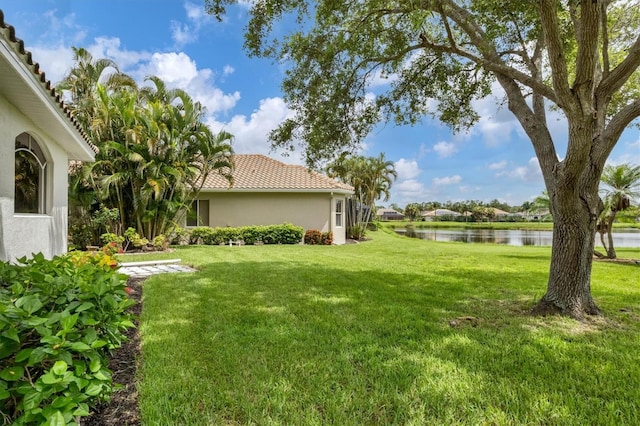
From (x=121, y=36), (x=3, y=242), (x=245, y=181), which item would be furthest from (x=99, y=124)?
(x=3, y=242)

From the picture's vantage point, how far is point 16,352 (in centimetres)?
183

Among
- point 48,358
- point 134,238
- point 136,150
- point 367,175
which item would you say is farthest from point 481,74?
point 367,175

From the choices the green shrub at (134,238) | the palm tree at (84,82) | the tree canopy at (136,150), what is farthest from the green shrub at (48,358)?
the palm tree at (84,82)

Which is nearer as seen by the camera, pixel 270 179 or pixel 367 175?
pixel 270 179

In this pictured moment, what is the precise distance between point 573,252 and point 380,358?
3693mm

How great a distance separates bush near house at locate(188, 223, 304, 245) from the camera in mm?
17562

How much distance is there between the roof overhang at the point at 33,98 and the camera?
12.7ft

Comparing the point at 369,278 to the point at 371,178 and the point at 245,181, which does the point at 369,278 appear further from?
the point at 371,178

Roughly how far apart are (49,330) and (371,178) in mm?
29344

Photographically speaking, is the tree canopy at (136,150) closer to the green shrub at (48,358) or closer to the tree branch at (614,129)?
the green shrub at (48,358)

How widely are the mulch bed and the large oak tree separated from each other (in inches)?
191

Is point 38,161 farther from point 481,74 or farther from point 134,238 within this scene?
point 481,74

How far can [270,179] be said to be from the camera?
2017cm

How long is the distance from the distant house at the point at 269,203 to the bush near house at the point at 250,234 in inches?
42.9
